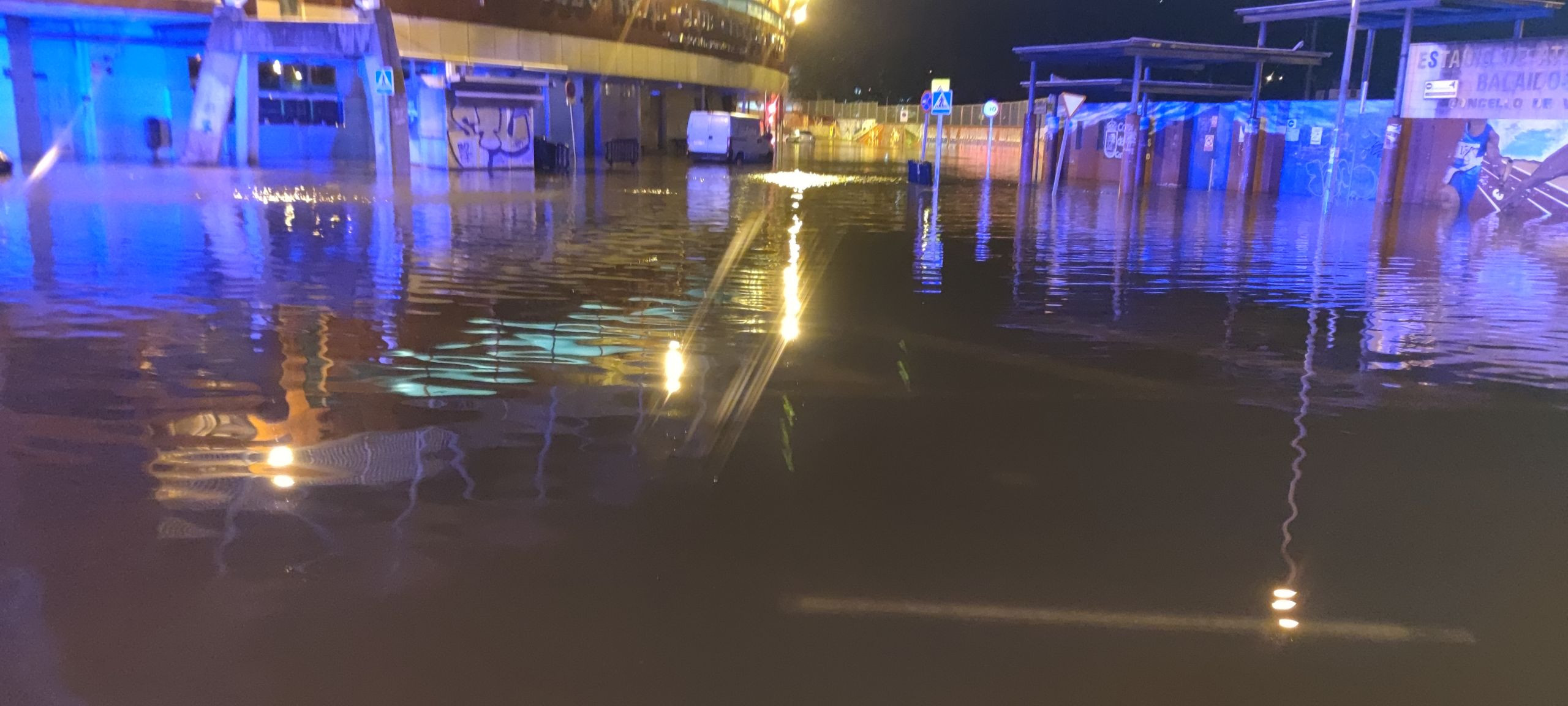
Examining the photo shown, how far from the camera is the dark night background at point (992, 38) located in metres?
58.0

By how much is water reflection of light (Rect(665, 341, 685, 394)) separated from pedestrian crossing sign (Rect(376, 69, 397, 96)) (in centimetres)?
2098

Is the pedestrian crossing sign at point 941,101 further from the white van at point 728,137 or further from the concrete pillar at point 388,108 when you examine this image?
the white van at point 728,137

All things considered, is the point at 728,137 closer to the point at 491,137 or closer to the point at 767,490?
the point at 491,137

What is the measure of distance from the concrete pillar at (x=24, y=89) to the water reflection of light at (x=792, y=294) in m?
27.1

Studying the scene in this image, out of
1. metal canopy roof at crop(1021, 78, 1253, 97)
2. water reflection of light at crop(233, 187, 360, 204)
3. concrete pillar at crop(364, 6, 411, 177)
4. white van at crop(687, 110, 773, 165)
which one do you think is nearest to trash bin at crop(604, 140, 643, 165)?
white van at crop(687, 110, 773, 165)

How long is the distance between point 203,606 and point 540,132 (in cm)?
4132

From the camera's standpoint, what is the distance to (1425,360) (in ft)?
27.5

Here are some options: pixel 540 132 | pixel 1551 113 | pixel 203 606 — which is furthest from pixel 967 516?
pixel 540 132

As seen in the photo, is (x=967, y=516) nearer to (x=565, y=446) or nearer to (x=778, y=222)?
(x=565, y=446)

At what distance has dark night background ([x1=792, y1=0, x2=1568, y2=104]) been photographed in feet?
190

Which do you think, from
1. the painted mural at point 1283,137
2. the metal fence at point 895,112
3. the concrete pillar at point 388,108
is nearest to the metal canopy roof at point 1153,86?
the painted mural at point 1283,137

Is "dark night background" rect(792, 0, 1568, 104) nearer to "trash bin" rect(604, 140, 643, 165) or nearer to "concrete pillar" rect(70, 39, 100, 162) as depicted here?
"trash bin" rect(604, 140, 643, 165)

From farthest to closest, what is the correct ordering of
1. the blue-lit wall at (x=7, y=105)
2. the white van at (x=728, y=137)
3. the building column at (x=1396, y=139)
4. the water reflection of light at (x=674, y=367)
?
the white van at (x=728, y=137) → the blue-lit wall at (x=7, y=105) → the building column at (x=1396, y=139) → the water reflection of light at (x=674, y=367)

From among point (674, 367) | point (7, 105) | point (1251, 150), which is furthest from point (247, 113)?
point (1251, 150)
